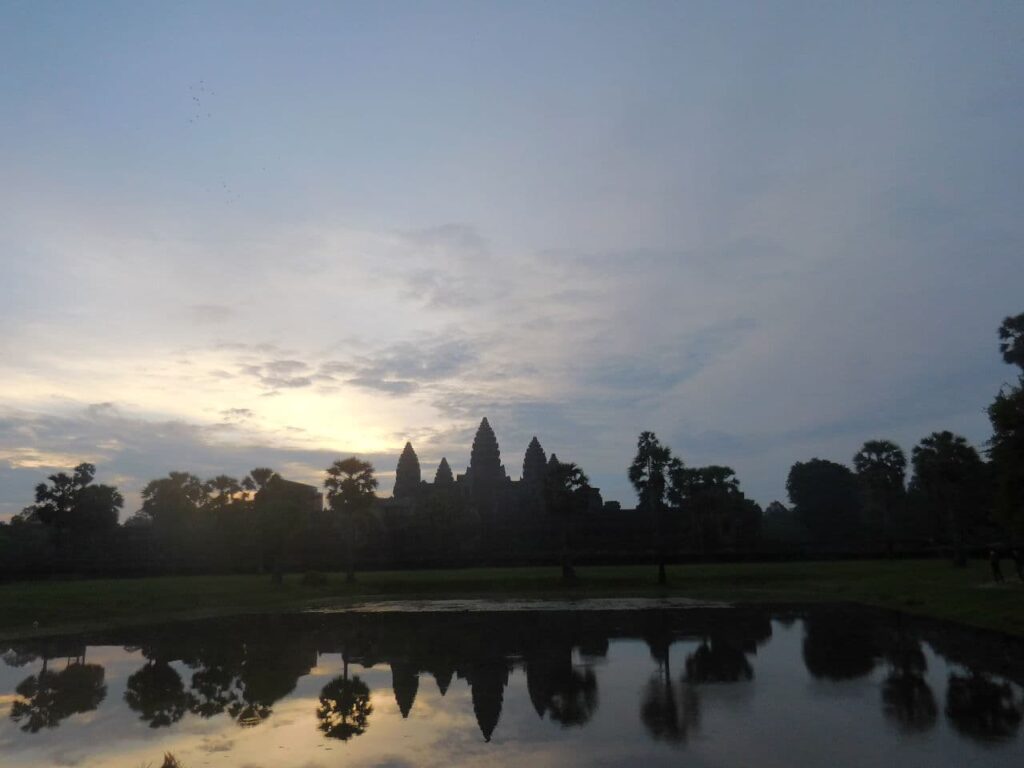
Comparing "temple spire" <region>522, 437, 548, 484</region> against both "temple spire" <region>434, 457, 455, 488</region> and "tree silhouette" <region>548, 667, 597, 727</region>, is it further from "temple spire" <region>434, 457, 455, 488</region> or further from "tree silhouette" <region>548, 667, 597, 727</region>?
"tree silhouette" <region>548, 667, 597, 727</region>

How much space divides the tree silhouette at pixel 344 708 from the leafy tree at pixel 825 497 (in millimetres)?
86203

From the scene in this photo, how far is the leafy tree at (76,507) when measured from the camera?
7700 cm

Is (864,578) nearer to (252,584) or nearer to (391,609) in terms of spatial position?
(391,609)

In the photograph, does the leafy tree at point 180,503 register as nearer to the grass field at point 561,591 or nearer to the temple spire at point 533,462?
the grass field at point 561,591

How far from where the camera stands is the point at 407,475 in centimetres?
12862

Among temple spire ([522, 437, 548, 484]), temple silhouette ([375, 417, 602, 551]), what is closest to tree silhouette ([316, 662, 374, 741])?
temple silhouette ([375, 417, 602, 551])

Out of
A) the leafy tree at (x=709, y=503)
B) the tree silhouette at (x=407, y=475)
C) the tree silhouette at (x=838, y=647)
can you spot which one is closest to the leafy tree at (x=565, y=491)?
the leafy tree at (x=709, y=503)

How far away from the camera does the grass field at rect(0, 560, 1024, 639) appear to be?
28.2m

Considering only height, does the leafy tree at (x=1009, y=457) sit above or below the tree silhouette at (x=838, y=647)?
above

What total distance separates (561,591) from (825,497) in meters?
61.4

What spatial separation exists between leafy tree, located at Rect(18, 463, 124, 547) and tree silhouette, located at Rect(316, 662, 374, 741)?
72352mm

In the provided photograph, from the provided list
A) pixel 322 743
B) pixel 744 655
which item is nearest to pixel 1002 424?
pixel 744 655

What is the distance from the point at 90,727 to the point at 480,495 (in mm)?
102118

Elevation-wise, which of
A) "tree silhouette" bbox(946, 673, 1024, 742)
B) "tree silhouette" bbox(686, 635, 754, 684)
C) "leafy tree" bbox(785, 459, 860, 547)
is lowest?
"tree silhouette" bbox(946, 673, 1024, 742)
